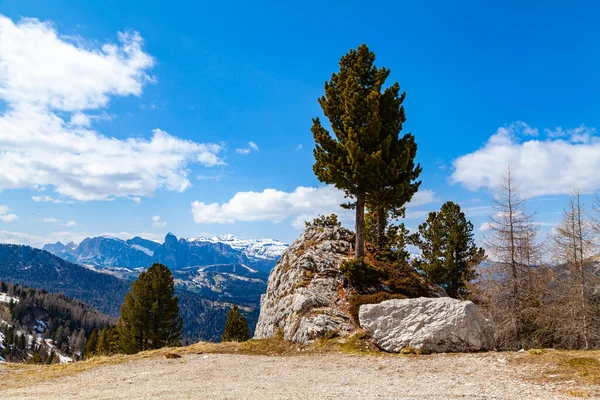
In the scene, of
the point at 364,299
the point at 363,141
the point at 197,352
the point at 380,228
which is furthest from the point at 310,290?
the point at 380,228

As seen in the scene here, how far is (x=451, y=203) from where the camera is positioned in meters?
37.8

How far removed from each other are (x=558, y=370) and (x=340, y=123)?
19.5 meters

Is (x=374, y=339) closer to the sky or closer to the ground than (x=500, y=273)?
closer to the ground

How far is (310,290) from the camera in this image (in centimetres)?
2202

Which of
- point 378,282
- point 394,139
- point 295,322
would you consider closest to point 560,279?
point 378,282

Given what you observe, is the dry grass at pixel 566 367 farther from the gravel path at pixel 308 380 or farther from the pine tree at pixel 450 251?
the pine tree at pixel 450 251

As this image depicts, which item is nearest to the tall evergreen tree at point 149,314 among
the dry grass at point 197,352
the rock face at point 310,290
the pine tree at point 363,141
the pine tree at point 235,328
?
the pine tree at point 235,328

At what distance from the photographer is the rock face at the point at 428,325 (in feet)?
49.0

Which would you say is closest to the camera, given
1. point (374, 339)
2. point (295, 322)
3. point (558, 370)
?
point (558, 370)

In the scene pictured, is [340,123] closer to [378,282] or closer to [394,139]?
[394,139]

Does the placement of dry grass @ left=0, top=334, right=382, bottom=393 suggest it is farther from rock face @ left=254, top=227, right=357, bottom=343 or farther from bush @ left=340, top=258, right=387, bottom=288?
bush @ left=340, top=258, right=387, bottom=288

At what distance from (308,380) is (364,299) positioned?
9865 mm

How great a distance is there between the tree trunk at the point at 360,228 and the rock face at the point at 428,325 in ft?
23.3

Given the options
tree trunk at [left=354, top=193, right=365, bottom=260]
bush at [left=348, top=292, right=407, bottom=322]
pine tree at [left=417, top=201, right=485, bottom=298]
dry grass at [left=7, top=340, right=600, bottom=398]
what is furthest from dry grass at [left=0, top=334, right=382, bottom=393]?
pine tree at [left=417, top=201, right=485, bottom=298]
